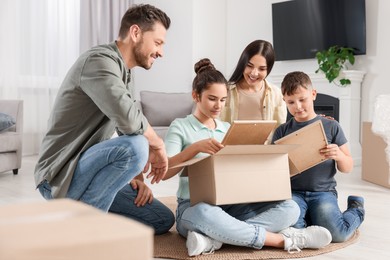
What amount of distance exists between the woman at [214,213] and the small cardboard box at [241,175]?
5cm

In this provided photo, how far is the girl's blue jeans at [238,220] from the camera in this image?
1.80 meters

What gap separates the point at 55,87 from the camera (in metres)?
5.64

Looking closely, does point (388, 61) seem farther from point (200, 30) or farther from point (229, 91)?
point (229, 91)

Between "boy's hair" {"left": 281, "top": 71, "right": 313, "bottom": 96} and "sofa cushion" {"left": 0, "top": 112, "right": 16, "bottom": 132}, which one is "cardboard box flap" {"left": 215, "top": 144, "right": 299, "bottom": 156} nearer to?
"boy's hair" {"left": 281, "top": 71, "right": 313, "bottom": 96}

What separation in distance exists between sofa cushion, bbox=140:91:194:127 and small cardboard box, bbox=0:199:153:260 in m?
4.62

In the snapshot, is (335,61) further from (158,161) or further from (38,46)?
(158,161)

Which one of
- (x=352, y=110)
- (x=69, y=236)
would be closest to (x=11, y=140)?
(x=352, y=110)

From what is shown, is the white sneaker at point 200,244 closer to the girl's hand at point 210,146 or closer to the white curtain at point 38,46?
the girl's hand at point 210,146

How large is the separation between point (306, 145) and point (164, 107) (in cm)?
335

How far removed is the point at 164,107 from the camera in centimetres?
520

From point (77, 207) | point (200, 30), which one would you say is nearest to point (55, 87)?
point (200, 30)

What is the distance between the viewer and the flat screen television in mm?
4875

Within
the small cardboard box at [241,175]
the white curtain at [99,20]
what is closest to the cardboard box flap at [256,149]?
the small cardboard box at [241,175]

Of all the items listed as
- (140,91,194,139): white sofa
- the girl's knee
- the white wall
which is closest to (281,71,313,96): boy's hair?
the girl's knee
